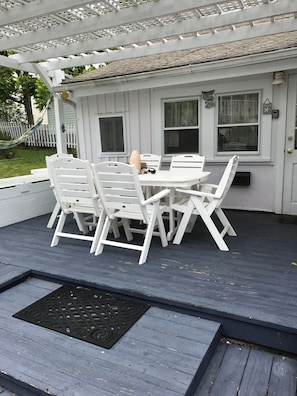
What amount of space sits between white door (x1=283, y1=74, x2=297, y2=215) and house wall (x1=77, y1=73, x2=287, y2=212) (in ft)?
0.27

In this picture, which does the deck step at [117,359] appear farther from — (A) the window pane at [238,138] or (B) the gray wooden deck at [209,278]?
(A) the window pane at [238,138]

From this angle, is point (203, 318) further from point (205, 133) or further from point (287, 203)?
point (205, 133)

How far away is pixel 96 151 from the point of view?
5.87 meters

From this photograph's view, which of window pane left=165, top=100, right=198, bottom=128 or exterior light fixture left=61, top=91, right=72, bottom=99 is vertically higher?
exterior light fixture left=61, top=91, right=72, bottom=99

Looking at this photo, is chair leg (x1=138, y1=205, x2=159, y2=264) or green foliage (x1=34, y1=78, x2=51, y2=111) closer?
chair leg (x1=138, y1=205, x2=159, y2=264)

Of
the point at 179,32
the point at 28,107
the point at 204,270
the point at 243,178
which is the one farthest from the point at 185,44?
the point at 28,107

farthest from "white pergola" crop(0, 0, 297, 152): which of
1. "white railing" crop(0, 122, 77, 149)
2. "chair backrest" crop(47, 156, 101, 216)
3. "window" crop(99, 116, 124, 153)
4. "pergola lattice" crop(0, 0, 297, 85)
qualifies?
"white railing" crop(0, 122, 77, 149)

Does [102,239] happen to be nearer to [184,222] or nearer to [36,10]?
[184,222]

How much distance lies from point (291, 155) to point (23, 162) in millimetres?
6087

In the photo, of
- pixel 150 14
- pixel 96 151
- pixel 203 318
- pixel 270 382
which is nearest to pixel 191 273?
pixel 203 318

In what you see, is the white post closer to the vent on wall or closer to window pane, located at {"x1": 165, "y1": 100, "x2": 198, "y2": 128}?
window pane, located at {"x1": 165, "y1": 100, "x2": 198, "y2": 128}

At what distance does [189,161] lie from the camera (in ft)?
14.4

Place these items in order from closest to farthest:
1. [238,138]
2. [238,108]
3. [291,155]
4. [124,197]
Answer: [124,197]
[291,155]
[238,108]
[238,138]

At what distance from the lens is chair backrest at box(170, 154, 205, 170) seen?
427 centimetres
